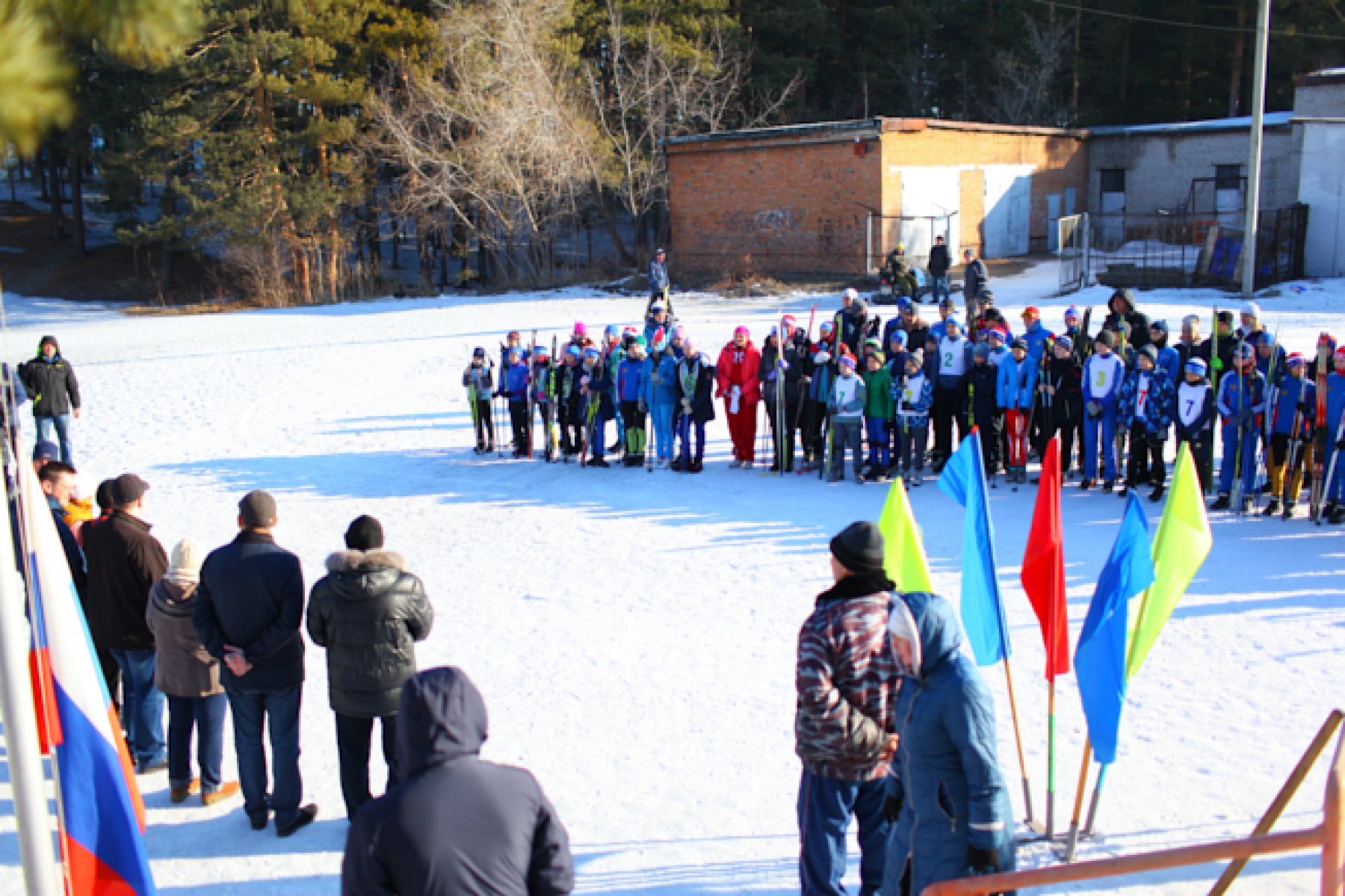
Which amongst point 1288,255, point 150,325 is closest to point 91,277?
point 150,325

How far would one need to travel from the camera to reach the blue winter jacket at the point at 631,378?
13.6 meters

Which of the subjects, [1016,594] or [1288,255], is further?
[1288,255]

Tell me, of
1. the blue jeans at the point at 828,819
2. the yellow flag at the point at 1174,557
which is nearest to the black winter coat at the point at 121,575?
the blue jeans at the point at 828,819

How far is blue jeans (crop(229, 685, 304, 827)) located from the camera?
5500 mm

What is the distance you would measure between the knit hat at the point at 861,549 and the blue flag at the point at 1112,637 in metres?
1.44

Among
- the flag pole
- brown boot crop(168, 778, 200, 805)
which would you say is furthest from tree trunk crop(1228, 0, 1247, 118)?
brown boot crop(168, 778, 200, 805)

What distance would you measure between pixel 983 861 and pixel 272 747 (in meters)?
3.73

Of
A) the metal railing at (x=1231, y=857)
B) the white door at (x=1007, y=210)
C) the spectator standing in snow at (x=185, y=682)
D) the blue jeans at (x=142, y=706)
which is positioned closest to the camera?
the metal railing at (x=1231, y=857)

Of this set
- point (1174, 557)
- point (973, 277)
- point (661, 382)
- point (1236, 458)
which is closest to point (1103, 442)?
point (1236, 458)

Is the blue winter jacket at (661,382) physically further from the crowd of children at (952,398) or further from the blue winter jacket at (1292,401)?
the blue winter jacket at (1292,401)

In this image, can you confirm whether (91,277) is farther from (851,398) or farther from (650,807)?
(650,807)

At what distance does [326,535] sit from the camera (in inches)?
445

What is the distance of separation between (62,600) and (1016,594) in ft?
23.1

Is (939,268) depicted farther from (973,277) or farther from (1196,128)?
(1196,128)
